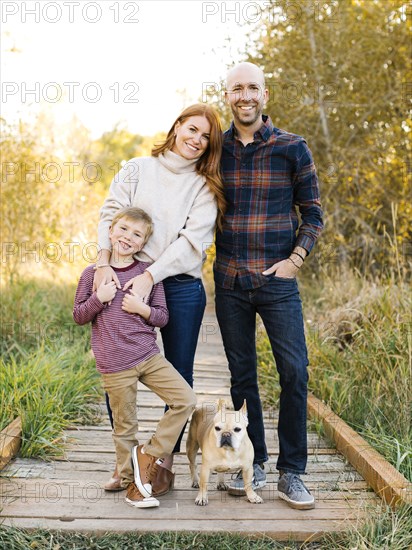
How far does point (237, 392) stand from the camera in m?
3.53

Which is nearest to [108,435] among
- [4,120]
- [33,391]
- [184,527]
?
[33,391]

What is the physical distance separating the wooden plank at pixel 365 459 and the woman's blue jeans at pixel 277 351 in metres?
0.38

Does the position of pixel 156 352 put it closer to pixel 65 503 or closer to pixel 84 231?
pixel 65 503

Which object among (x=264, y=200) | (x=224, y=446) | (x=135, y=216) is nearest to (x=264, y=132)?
(x=264, y=200)

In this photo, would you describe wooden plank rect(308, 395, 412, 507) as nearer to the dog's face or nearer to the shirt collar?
the dog's face

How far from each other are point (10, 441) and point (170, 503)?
1.09m

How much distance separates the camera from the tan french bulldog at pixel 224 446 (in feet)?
10.5

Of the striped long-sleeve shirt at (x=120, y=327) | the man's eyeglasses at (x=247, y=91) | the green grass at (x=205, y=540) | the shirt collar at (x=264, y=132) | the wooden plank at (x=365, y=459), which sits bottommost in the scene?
the green grass at (x=205, y=540)

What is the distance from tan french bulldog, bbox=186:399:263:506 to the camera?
3.19 metres

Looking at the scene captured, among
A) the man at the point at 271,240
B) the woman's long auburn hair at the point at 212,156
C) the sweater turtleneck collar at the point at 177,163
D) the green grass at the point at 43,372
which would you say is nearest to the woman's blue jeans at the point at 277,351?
the man at the point at 271,240

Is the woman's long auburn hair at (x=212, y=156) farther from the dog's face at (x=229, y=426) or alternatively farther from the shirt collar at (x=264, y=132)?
the dog's face at (x=229, y=426)

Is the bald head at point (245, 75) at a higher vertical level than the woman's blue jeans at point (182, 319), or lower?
higher

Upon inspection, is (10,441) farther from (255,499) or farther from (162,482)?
(255,499)

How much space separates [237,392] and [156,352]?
0.50 meters
